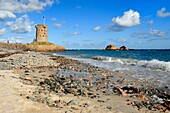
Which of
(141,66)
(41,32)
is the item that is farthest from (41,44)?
(141,66)

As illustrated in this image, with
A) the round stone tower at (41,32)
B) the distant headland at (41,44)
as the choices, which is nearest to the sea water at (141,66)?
the distant headland at (41,44)

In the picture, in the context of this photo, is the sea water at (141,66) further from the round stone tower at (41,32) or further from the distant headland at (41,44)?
the round stone tower at (41,32)

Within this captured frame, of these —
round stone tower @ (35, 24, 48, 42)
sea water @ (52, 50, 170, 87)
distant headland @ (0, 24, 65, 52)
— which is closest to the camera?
sea water @ (52, 50, 170, 87)

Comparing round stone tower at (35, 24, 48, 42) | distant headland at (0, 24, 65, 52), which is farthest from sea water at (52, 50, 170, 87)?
round stone tower at (35, 24, 48, 42)

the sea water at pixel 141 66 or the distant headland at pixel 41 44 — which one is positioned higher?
the distant headland at pixel 41 44

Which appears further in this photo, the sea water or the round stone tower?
the round stone tower

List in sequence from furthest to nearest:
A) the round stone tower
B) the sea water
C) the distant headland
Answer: the round stone tower, the distant headland, the sea water

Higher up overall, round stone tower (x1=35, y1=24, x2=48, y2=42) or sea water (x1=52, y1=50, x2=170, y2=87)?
round stone tower (x1=35, y1=24, x2=48, y2=42)

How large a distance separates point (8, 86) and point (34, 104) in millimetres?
2702

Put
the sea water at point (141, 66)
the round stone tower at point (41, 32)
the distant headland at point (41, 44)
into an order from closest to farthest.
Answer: the sea water at point (141, 66) → the distant headland at point (41, 44) → the round stone tower at point (41, 32)

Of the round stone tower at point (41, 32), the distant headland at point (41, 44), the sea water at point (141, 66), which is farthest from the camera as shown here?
the round stone tower at point (41, 32)

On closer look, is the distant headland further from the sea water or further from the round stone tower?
the sea water

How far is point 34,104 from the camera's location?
6.50 meters

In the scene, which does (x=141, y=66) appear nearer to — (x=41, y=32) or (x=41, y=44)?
(x=41, y=44)
